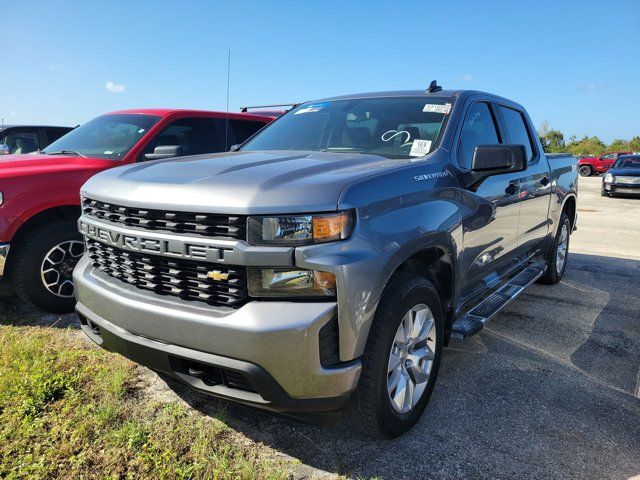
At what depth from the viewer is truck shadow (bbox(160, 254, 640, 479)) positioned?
231 centimetres

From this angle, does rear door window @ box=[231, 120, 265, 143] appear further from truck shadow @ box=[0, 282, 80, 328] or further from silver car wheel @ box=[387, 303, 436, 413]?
silver car wheel @ box=[387, 303, 436, 413]

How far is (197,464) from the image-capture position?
7.30ft

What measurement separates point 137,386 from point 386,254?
1.86 meters

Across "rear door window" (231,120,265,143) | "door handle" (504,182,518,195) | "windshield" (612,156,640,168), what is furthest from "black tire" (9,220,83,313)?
"windshield" (612,156,640,168)

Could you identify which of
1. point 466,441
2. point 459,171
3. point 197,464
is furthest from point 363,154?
point 197,464

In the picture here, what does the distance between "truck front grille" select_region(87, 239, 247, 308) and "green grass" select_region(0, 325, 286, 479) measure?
2.54 ft

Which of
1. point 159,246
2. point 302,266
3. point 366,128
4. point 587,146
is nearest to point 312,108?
point 366,128

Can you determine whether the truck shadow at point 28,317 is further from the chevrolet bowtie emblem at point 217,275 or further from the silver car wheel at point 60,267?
the chevrolet bowtie emblem at point 217,275

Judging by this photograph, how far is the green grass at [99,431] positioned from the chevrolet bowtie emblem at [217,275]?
0.88 meters

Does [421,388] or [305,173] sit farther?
[421,388]

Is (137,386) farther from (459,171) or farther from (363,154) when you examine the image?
(459,171)

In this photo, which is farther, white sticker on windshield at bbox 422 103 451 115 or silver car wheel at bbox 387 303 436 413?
white sticker on windshield at bbox 422 103 451 115

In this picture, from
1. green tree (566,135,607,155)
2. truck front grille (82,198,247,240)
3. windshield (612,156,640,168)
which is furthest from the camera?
green tree (566,135,607,155)

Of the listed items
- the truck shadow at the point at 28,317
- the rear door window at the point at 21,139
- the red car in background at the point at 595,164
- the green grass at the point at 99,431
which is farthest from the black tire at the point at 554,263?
the red car in background at the point at 595,164
